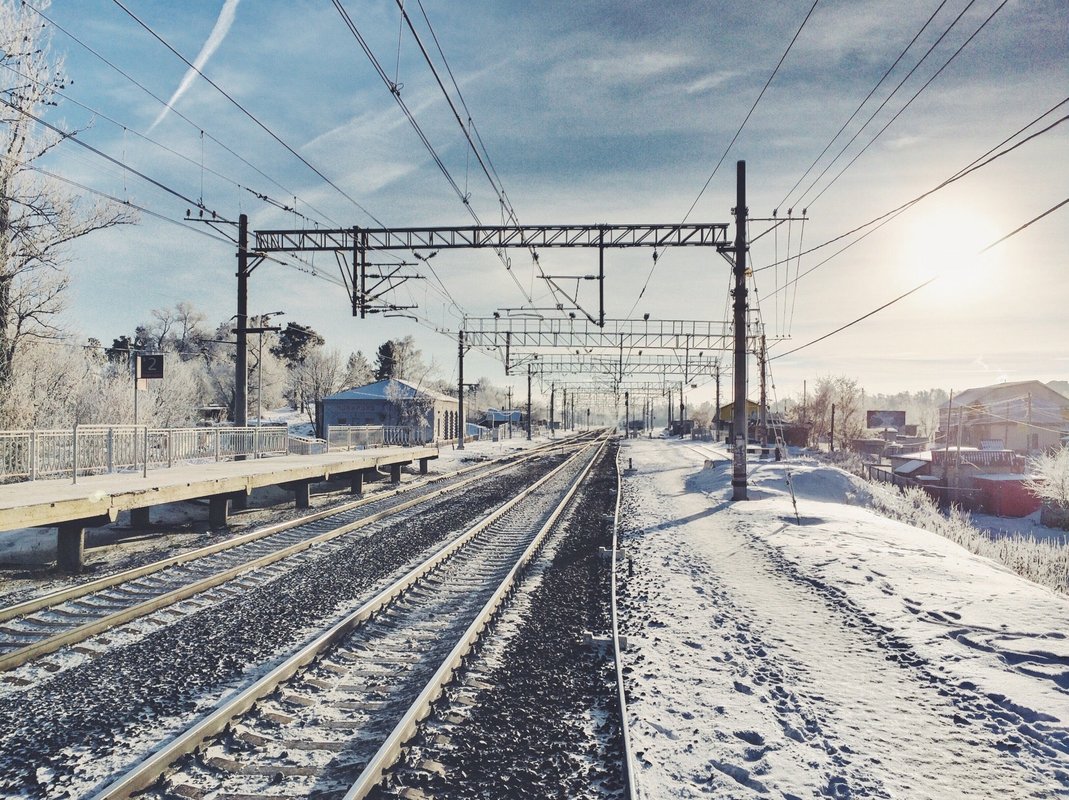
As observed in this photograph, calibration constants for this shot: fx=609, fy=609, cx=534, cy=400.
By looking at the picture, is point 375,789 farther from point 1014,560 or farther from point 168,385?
point 168,385

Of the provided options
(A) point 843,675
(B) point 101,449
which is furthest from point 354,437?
(A) point 843,675

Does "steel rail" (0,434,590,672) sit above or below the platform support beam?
below

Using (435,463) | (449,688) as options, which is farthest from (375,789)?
(435,463)

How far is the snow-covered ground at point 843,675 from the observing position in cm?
465

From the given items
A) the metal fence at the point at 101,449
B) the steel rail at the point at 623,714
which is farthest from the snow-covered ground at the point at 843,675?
the metal fence at the point at 101,449

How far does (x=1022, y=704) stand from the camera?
5.71 metres

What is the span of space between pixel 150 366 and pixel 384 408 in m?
38.7

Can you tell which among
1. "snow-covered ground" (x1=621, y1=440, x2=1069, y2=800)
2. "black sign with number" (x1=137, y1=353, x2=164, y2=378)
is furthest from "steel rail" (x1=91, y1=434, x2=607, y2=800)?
"black sign with number" (x1=137, y1=353, x2=164, y2=378)

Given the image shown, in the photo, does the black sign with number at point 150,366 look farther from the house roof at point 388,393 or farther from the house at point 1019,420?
the house at point 1019,420

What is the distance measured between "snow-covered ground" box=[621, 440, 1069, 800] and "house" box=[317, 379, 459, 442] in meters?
44.2

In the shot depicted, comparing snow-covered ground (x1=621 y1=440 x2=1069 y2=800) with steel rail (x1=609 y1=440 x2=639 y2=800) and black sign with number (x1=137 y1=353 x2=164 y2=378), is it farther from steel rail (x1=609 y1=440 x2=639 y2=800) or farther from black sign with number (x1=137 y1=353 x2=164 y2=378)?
black sign with number (x1=137 y1=353 x2=164 y2=378)

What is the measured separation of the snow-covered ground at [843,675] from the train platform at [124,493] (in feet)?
28.8

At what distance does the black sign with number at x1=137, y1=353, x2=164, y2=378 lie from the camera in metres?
→ 16.0

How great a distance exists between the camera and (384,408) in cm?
5469
